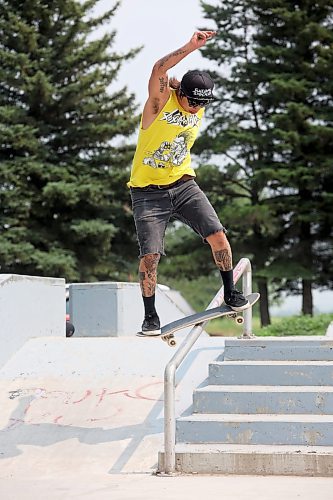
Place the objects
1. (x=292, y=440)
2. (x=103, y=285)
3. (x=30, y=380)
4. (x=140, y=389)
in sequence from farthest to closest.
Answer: (x=103, y=285) → (x=30, y=380) → (x=140, y=389) → (x=292, y=440)

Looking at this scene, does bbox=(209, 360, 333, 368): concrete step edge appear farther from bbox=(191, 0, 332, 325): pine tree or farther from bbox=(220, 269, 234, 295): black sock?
bbox=(191, 0, 332, 325): pine tree

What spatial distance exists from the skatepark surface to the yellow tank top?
1.76 meters

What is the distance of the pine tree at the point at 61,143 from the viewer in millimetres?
27906

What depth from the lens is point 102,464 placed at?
5582mm

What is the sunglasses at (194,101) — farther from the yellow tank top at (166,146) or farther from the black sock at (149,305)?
the black sock at (149,305)

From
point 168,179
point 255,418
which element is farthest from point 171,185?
point 255,418

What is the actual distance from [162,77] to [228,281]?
163 centimetres

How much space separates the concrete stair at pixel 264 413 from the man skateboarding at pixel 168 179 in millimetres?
524

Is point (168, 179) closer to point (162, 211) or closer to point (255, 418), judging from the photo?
point (162, 211)

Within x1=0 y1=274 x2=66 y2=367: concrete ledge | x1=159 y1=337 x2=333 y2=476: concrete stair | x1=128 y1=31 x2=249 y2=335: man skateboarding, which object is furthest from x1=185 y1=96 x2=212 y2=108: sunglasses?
x1=0 y1=274 x2=66 y2=367: concrete ledge

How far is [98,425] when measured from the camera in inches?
242

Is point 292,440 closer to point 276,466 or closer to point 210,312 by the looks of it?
point 276,466

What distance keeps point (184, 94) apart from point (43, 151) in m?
23.7

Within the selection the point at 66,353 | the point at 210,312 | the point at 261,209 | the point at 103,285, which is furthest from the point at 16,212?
the point at 210,312
